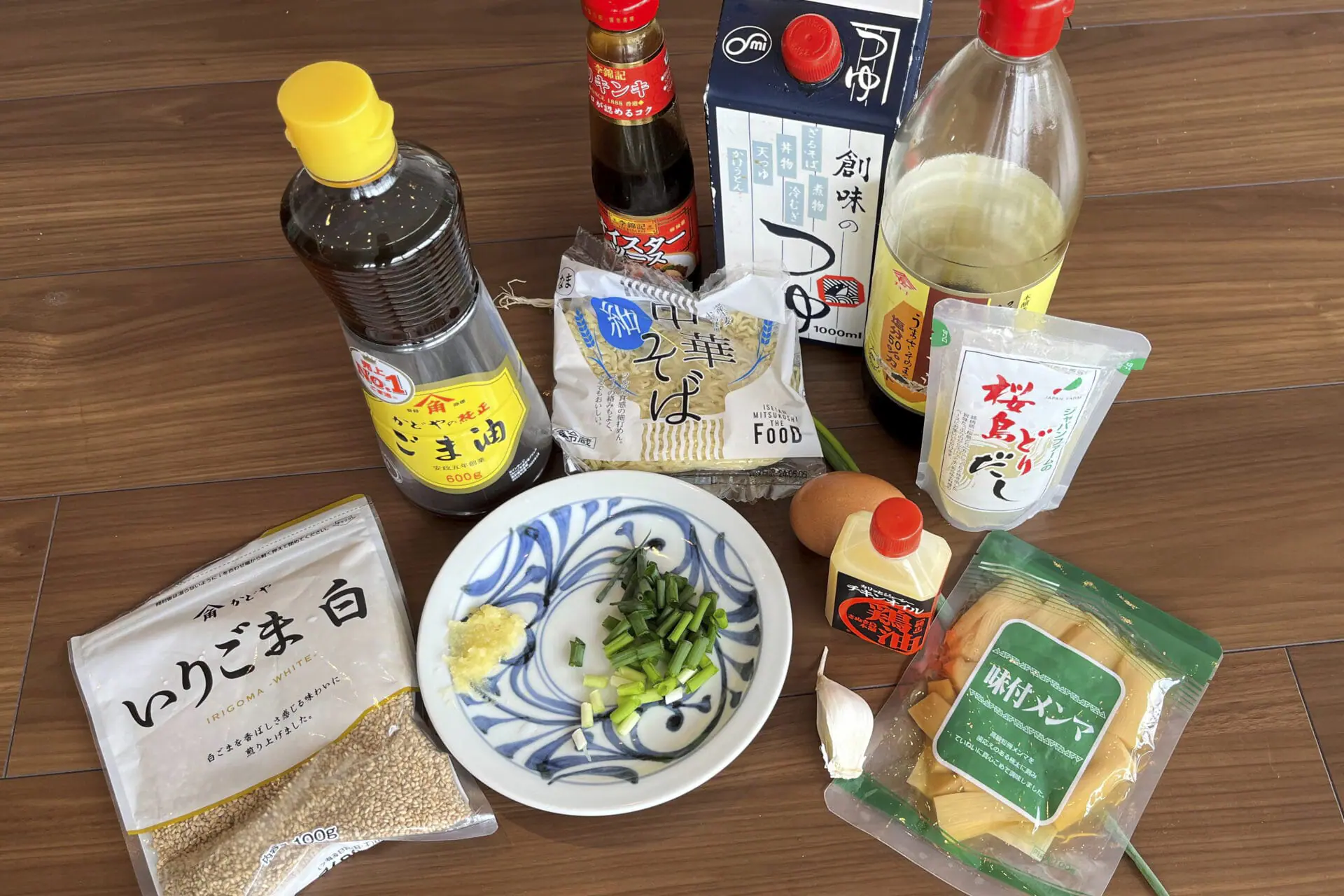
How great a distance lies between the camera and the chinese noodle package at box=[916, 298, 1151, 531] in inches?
26.5

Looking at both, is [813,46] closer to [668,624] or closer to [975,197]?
[975,197]

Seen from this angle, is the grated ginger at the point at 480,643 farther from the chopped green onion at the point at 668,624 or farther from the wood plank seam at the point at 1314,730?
the wood plank seam at the point at 1314,730

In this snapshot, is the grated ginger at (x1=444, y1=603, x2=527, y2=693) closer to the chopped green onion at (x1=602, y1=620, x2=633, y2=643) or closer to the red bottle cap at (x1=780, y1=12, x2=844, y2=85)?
the chopped green onion at (x1=602, y1=620, x2=633, y2=643)

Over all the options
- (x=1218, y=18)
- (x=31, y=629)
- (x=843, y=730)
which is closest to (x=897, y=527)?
(x=843, y=730)

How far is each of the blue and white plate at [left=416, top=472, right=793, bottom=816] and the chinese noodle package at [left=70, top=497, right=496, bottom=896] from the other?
0.12 ft

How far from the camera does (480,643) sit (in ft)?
2.42

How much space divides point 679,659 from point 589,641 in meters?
0.08

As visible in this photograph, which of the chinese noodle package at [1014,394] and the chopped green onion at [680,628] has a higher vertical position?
the chinese noodle package at [1014,394]

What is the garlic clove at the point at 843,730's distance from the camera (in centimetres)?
69

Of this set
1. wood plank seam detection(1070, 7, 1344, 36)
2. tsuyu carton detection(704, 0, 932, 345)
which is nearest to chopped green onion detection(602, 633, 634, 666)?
tsuyu carton detection(704, 0, 932, 345)

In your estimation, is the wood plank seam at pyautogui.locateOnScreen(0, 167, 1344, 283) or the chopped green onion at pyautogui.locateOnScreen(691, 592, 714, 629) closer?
the chopped green onion at pyautogui.locateOnScreen(691, 592, 714, 629)

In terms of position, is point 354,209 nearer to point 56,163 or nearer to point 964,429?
point 964,429

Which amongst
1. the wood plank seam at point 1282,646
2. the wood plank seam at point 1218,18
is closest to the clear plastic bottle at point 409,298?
the wood plank seam at point 1282,646

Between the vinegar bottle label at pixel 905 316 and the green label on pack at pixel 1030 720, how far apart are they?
0.19 meters
